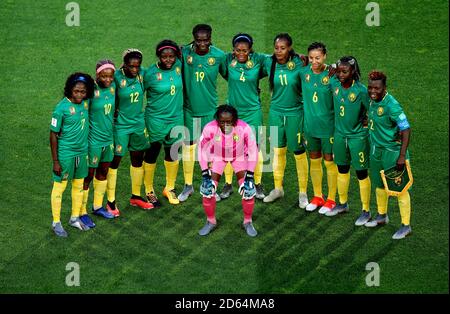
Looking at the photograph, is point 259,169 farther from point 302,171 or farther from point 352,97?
point 352,97

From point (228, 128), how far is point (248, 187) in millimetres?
→ 703

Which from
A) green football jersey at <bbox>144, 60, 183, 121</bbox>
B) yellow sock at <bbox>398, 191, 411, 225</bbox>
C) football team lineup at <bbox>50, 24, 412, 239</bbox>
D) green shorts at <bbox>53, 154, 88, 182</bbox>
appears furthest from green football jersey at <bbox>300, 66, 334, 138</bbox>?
green shorts at <bbox>53, 154, 88, 182</bbox>

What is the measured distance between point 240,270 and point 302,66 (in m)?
2.56

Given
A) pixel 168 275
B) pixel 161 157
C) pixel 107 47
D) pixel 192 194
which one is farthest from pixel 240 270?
pixel 107 47

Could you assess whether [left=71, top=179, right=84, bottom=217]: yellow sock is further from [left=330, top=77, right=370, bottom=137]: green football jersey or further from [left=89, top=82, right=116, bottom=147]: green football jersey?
[left=330, top=77, right=370, bottom=137]: green football jersey

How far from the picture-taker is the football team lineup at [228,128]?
1130 centimetres

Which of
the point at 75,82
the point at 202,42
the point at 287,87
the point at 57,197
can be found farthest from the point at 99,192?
the point at 287,87

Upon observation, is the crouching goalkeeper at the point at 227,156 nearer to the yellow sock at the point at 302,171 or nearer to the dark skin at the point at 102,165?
the yellow sock at the point at 302,171

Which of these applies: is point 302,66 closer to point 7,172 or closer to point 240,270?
point 240,270

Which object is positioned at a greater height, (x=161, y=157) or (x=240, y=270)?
(x=161, y=157)

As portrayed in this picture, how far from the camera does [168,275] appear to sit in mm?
10852

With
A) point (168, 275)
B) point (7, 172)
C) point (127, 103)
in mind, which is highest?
point (127, 103)

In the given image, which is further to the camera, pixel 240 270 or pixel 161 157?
pixel 161 157

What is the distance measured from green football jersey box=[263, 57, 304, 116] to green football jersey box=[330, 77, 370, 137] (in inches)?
20.2
